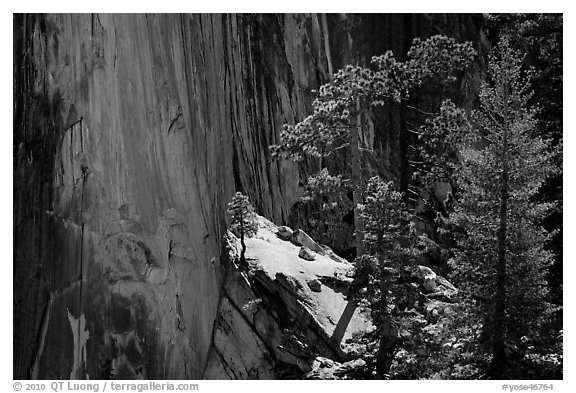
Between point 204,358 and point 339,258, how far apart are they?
280 cm

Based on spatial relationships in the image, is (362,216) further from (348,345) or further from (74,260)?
(74,260)

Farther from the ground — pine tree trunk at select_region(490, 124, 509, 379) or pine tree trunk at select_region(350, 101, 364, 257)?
pine tree trunk at select_region(350, 101, 364, 257)

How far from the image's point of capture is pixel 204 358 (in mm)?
15938

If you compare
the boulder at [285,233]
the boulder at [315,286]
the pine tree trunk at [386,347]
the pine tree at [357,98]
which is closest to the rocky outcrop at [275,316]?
the boulder at [315,286]

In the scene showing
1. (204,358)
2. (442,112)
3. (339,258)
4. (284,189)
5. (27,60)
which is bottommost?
(204,358)

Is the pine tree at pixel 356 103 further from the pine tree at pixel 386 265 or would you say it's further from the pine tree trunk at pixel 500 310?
the pine tree trunk at pixel 500 310

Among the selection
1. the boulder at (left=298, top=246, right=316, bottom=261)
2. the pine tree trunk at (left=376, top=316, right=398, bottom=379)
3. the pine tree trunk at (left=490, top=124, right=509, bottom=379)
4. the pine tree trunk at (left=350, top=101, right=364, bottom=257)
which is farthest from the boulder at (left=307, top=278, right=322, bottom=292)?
the pine tree trunk at (left=490, top=124, right=509, bottom=379)

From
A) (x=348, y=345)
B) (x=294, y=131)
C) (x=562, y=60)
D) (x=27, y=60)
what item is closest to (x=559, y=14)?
(x=562, y=60)

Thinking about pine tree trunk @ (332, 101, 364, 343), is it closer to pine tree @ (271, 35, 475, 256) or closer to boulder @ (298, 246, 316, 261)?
pine tree @ (271, 35, 475, 256)

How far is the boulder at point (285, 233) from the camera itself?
16.3 meters

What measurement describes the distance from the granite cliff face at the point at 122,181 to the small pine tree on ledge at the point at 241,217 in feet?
0.82

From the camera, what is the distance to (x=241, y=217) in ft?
52.4

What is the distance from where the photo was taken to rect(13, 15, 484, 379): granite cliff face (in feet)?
53.1

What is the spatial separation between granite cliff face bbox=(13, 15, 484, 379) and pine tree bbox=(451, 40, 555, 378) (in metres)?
3.47
